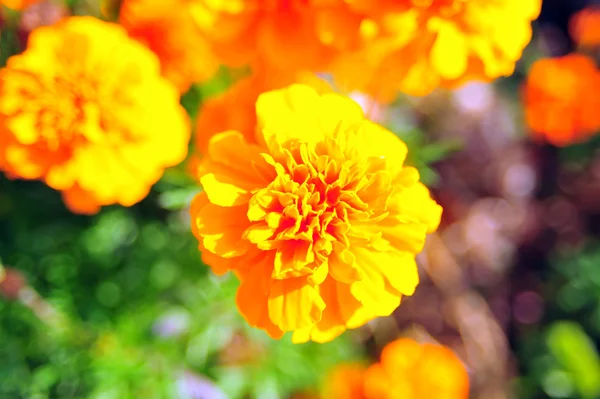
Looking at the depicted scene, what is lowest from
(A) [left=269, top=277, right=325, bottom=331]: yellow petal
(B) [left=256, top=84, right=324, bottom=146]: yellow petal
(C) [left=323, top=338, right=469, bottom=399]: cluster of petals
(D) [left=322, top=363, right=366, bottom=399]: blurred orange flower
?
(D) [left=322, top=363, right=366, bottom=399]: blurred orange flower

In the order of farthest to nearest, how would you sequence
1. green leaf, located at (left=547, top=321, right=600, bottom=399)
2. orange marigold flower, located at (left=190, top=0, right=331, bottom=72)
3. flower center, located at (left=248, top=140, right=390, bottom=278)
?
green leaf, located at (left=547, top=321, right=600, bottom=399) < orange marigold flower, located at (left=190, top=0, right=331, bottom=72) < flower center, located at (left=248, top=140, right=390, bottom=278)

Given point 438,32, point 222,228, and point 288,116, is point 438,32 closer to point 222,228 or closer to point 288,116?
point 288,116

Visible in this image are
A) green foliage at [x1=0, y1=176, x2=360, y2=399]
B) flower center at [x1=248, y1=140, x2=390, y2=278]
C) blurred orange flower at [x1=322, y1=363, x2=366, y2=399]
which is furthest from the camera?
blurred orange flower at [x1=322, y1=363, x2=366, y2=399]

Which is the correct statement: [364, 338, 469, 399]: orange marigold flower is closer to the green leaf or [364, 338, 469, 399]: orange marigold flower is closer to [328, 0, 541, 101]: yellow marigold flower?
the green leaf

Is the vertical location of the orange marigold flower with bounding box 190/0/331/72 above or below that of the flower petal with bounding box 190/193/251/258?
above

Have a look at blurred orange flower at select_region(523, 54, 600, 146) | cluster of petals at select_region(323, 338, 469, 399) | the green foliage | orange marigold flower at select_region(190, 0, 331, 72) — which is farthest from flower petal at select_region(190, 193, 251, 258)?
blurred orange flower at select_region(523, 54, 600, 146)

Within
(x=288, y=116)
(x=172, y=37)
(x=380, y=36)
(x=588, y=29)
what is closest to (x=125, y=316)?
(x=172, y=37)

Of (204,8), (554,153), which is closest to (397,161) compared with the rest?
(204,8)
